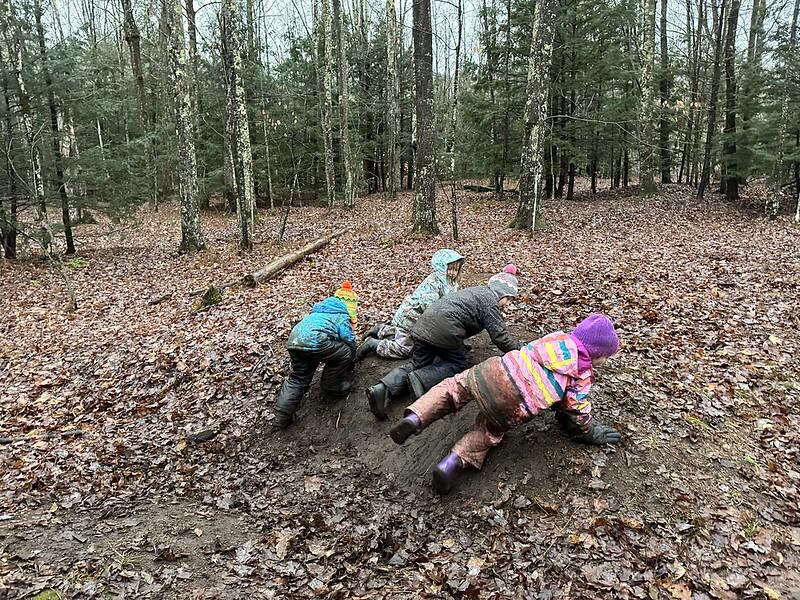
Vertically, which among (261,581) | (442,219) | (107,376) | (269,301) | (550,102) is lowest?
(261,581)

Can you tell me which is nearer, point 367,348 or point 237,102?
point 367,348

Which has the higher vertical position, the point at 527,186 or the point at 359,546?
the point at 527,186

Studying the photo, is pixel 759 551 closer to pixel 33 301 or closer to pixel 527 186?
pixel 527 186

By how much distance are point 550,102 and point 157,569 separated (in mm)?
20984

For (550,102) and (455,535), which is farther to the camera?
(550,102)

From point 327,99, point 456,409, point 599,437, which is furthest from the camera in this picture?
point 327,99

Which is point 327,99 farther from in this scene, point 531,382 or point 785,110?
point 531,382

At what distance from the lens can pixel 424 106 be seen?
13.2 meters

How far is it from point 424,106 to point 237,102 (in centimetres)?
525

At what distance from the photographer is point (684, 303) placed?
7.84m

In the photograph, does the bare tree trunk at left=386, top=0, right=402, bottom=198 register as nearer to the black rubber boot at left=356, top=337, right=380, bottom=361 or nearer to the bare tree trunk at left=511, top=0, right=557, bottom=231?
the bare tree trunk at left=511, top=0, right=557, bottom=231

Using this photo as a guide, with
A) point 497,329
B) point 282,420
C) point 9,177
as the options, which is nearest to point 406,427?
point 497,329

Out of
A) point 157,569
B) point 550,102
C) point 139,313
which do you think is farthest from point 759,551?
point 550,102

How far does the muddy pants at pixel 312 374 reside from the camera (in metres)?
5.77
